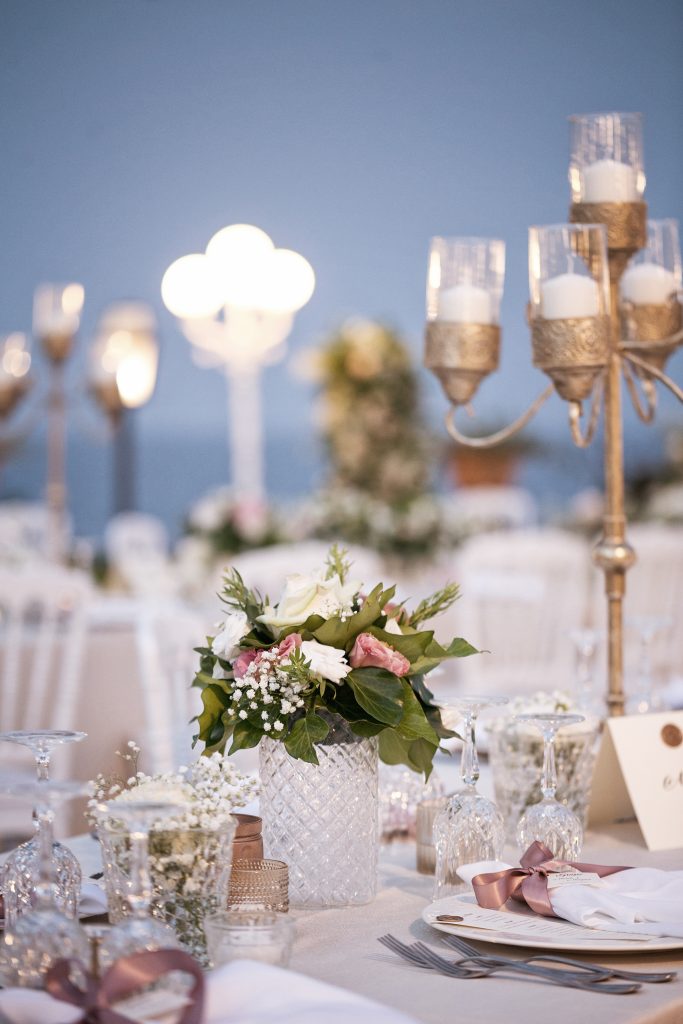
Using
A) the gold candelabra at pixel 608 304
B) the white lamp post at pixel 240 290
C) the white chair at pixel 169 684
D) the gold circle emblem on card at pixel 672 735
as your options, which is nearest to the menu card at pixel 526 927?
the gold circle emblem on card at pixel 672 735

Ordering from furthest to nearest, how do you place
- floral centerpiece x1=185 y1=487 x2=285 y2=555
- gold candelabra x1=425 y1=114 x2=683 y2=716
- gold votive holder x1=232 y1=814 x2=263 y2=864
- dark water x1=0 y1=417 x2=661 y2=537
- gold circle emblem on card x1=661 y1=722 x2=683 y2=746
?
dark water x1=0 y1=417 x2=661 y2=537 < floral centerpiece x1=185 y1=487 x2=285 y2=555 < gold candelabra x1=425 y1=114 x2=683 y2=716 < gold circle emblem on card x1=661 y1=722 x2=683 y2=746 < gold votive holder x1=232 y1=814 x2=263 y2=864

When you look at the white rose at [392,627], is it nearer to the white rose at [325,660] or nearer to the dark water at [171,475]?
the white rose at [325,660]

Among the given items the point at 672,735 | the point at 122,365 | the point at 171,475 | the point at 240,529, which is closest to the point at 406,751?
the point at 672,735

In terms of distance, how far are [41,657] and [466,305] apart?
219cm

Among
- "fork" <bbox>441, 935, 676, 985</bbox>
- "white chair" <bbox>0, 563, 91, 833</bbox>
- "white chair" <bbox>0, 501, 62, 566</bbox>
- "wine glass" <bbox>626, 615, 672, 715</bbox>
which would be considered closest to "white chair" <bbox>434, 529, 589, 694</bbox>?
"white chair" <bbox>0, 563, 91, 833</bbox>

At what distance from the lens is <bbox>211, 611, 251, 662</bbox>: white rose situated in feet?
4.35

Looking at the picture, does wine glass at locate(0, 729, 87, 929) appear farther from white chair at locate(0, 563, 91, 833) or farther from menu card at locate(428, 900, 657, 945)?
white chair at locate(0, 563, 91, 833)

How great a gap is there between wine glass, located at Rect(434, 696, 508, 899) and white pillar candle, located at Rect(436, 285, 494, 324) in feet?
2.06

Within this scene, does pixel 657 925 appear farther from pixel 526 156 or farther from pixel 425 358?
pixel 526 156

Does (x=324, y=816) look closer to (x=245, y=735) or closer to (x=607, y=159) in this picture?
(x=245, y=735)

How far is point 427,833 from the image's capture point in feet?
4.83

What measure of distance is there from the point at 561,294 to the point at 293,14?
30.8ft

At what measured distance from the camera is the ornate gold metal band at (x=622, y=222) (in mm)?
1802

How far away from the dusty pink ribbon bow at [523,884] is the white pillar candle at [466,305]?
0.76m
